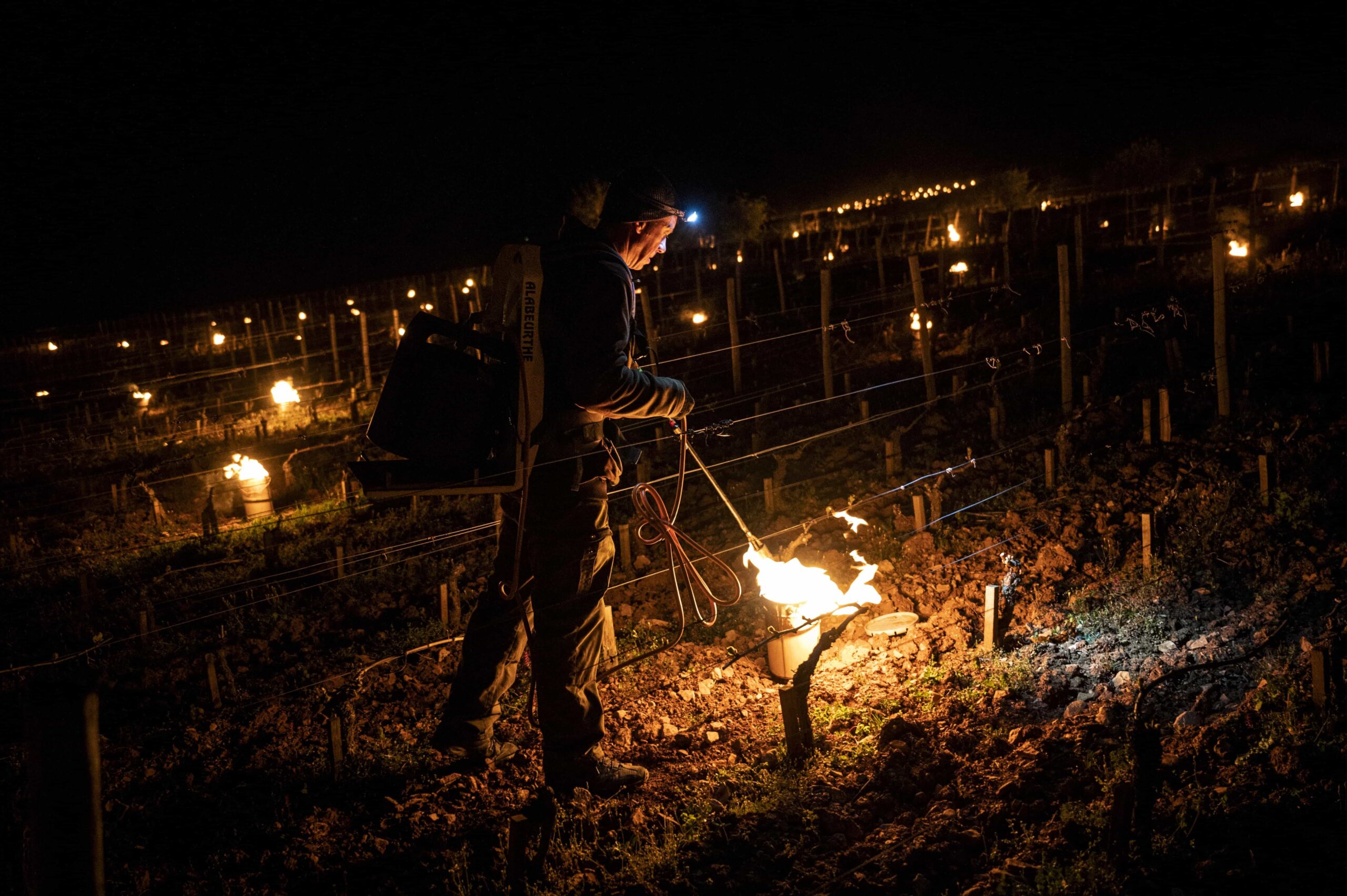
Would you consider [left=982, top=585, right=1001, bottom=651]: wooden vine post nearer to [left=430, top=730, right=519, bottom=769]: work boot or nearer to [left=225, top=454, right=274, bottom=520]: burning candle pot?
[left=430, top=730, right=519, bottom=769]: work boot

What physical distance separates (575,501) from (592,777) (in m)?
1.20

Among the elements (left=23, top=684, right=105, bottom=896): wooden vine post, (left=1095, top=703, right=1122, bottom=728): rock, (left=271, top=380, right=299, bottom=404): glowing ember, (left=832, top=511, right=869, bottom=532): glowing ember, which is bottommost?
(left=1095, top=703, right=1122, bottom=728): rock

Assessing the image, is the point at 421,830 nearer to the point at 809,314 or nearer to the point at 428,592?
the point at 428,592

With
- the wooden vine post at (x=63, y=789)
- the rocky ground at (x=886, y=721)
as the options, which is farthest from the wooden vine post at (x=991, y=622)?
the wooden vine post at (x=63, y=789)

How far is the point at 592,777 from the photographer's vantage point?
137 inches

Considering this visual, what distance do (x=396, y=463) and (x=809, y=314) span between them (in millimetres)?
15410

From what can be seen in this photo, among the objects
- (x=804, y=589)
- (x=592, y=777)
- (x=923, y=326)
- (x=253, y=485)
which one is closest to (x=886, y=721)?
(x=804, y=589)

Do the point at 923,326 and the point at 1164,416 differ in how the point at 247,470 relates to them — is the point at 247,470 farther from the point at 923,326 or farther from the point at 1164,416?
the point at 1164,416

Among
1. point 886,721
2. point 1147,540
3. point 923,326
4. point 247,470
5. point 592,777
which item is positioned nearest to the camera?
point 592,777

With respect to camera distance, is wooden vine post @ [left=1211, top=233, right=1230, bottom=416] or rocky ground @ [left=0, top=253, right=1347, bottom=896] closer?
rocky ground @ [left=0, top=253, right=1347, bottom=896]

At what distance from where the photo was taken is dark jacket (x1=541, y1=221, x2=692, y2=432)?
3.12 m

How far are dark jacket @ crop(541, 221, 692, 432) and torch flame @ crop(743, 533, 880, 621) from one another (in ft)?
5.25

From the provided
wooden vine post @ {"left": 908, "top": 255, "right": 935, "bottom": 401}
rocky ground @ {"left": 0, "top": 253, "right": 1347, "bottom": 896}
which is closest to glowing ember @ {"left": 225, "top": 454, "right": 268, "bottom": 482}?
rocky ground @ {"left": 0, "top": 253, "right": 1347, "bottom": 896}

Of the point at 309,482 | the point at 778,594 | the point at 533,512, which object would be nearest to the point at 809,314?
the point at 309,482
